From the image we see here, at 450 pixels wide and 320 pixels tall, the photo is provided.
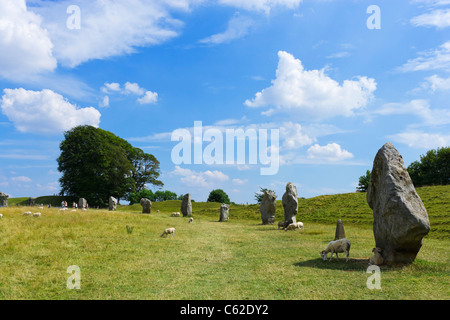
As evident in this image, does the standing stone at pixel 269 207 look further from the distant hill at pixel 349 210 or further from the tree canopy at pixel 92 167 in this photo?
the tree canopy at pixel 92 167

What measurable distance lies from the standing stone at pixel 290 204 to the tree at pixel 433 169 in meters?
53.2

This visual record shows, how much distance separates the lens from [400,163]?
13523 mm

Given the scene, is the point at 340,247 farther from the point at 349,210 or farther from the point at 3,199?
the point at 3,199

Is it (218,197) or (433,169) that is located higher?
(433,169)

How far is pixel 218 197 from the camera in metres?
92.8

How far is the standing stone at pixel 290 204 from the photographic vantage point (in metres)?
29.5

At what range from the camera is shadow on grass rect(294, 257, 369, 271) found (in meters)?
12.1

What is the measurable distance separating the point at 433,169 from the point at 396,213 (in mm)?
71796

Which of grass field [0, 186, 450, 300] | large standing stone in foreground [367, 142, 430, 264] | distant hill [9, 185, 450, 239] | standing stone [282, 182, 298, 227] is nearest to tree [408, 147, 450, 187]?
distant hill [9, 185, 450, 239]

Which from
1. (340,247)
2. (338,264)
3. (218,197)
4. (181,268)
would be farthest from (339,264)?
(218,197)

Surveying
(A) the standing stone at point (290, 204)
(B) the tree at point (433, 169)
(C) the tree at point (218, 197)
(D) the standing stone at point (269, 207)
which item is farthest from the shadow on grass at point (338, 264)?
(C) the tree at point (218, 197)

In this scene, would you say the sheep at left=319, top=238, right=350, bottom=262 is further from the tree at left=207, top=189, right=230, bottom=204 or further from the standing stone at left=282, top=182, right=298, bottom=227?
the tree at left=207, top=189, right=230, bottom=204
